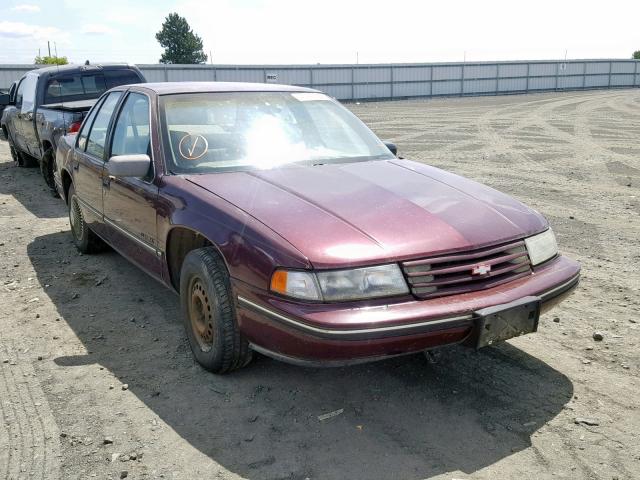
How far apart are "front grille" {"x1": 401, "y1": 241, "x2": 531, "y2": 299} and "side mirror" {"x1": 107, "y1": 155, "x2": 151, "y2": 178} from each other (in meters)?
1.91

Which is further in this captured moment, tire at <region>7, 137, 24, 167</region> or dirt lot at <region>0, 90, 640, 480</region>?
tire at <region>7, 137, 24, 167</region>

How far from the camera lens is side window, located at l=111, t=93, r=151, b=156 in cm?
435

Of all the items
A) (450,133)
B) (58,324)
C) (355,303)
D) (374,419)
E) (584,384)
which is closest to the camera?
(355,303)

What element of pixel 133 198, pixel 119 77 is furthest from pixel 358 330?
pixel 119 77

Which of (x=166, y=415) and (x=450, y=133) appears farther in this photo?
(x=450, y=133)

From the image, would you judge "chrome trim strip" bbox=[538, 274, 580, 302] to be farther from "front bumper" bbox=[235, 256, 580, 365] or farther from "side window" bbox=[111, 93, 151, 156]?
"side window" bbox=[111, 93, 151, 156]

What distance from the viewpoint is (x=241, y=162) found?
401cm

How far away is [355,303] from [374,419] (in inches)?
26.4

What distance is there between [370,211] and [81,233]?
146 inches

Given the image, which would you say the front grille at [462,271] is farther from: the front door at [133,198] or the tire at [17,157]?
the tire at [17,157]

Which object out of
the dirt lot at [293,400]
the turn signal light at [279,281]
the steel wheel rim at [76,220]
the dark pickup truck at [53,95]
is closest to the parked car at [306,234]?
the turn signal light at [279,281]

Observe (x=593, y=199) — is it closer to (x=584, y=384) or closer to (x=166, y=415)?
(x=584, y=384)

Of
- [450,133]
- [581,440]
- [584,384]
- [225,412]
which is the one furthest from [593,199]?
[450,133]

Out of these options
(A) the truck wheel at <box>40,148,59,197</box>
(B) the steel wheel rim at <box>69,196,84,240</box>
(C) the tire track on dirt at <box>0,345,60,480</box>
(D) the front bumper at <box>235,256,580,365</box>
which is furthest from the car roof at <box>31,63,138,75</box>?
(D) the front bumper at <box>235,256,580,365</box>
